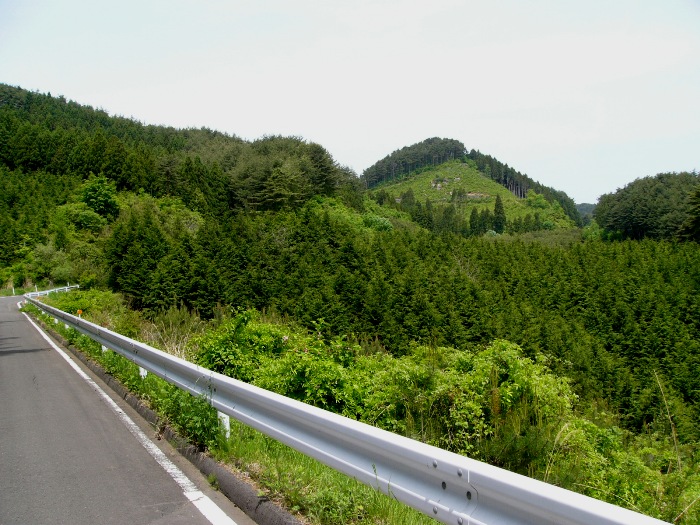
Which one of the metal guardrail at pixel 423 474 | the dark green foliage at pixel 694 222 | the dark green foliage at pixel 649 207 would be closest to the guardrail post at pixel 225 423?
the metal guardrail at pixel 423 474

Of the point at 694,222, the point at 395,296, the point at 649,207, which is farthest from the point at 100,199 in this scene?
the point at 649,207

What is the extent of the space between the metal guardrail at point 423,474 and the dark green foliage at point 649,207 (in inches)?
4183

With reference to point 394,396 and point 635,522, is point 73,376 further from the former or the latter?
point 635,522

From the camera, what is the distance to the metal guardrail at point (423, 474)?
218cm

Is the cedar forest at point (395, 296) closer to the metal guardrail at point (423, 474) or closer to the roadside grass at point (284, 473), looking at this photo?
the metal guardrail at point (423, 474)

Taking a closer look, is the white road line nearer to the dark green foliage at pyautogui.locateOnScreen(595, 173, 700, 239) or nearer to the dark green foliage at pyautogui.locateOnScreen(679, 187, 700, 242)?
the dark green foliage at pyautogui.locateOnScreen(679, 187, 700, 242)

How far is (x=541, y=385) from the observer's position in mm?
7621

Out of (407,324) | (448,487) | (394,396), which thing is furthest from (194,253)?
(448,487)

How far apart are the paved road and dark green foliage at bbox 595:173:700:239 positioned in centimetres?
10536

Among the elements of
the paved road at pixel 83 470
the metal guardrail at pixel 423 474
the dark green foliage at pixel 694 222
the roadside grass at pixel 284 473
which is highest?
the dark green foliage at pixel 694 222

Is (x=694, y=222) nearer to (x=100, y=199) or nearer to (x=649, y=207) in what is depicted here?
(x=649, y=207)

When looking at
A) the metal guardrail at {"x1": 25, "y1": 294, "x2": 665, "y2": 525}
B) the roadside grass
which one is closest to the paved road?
the roadside grass

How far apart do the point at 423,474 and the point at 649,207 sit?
11497 centimetres

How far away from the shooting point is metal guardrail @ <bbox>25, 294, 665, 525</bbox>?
218cm
